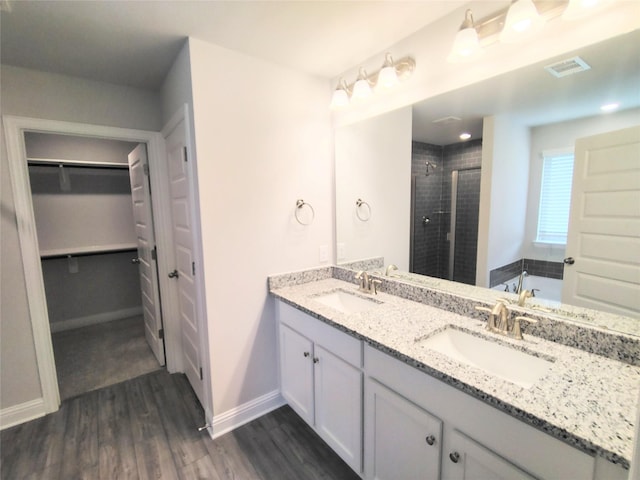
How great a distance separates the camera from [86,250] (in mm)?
3467

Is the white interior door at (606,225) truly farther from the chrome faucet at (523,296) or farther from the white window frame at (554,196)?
the chrome faucet at (523,296)

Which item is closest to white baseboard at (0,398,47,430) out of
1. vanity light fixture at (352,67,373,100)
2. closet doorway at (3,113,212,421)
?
closet doorway at (3,113,212,421)

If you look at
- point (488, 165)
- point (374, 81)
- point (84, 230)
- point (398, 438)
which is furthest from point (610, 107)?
point (84, 230)

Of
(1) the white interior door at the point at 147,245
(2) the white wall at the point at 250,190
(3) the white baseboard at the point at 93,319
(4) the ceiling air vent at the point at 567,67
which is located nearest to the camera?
(4) the ceiling air vent at the point at 567,67

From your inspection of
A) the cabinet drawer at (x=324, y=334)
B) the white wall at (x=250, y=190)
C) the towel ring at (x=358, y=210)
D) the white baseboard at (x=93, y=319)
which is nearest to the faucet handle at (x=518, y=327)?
the cabinet drawer at (x=324, y=334)

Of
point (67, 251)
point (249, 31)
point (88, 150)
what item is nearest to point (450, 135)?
point (249, 31)

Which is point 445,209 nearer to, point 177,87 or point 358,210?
point 358,210

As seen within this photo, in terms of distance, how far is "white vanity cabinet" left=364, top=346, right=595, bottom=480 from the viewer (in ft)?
2.60

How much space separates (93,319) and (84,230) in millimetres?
1121

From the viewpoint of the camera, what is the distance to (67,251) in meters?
3.38

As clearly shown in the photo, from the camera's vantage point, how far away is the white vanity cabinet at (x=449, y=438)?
2.60 ft

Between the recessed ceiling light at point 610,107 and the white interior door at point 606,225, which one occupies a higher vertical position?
the recessed ceiling light at point 610,107

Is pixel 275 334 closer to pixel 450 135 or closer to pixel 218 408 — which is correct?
pixel 218 408

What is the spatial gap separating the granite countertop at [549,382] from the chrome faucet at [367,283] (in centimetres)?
39
